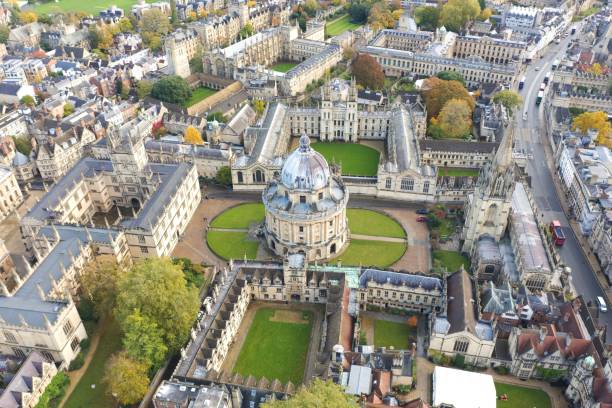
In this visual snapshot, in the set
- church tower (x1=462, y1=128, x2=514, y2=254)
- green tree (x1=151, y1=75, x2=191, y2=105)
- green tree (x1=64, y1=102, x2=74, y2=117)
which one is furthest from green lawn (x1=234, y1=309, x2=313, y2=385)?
green tree (x1=64, y1=102, x2=74, y2=117)

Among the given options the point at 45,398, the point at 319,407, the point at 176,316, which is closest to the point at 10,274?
the point at 45,398

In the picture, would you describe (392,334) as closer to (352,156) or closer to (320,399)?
(320,399)

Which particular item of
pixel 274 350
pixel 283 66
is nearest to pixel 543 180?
pixel 274 350

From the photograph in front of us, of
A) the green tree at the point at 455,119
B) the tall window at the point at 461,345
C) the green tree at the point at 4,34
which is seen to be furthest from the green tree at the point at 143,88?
the tall window at the point at 461,345

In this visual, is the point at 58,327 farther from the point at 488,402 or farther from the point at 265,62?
the point at 265,62

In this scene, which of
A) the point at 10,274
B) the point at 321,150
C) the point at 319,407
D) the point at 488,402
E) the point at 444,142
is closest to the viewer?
the point at 319,407

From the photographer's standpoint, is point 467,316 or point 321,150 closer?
point 467,316

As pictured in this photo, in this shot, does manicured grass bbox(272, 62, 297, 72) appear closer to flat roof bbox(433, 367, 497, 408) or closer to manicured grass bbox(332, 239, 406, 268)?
manicured grass bbox(332, 239, 406, 268)
